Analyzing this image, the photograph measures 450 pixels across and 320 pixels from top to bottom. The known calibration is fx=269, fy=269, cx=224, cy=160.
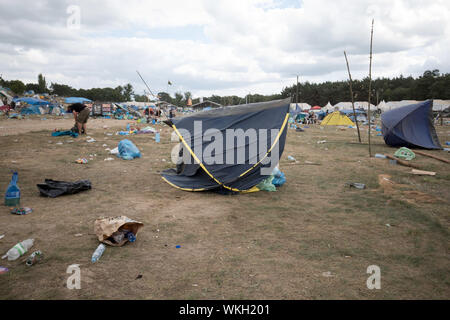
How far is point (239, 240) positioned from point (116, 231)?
1.57m

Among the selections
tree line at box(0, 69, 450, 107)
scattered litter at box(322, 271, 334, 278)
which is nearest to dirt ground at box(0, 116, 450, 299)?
scattered litter at box(322, 271, 334, 278)

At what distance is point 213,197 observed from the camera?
5.41m

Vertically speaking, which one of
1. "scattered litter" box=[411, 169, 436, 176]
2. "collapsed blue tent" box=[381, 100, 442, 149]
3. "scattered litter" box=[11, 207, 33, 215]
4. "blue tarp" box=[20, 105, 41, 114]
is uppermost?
"blue tarp" box=[20, 105, 41, 114]

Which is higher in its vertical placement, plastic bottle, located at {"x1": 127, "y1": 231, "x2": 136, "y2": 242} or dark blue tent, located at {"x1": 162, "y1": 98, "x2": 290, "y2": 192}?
dark blue tent, located at {"x1": 162, "y1": 98, "x2": 290, "y2": 192}

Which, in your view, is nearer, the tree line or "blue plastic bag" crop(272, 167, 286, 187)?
"blue plastic bag" crop(272, 167, 286, 187)

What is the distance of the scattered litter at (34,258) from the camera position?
2.80 m

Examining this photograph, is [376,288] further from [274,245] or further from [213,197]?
[213,197]

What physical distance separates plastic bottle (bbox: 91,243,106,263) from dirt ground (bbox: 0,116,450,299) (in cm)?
7

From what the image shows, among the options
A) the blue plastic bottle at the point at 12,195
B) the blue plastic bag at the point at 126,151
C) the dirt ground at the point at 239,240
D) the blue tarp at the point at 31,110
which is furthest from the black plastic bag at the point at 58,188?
the blue tarp at the point at 31,110

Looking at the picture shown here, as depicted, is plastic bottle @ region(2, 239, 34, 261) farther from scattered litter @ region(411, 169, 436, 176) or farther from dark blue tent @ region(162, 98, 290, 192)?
scattered litter @ region(411, 169, 436, 176)

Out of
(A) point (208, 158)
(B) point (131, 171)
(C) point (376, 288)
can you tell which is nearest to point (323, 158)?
(A) point (208, 158)

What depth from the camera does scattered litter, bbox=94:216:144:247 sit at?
330 cm

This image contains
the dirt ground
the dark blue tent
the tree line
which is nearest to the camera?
the dirt ground

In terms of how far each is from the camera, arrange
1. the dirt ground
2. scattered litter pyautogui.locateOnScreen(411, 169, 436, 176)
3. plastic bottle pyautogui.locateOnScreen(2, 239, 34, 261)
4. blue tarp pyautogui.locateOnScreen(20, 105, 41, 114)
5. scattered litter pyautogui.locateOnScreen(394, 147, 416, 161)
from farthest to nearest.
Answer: blue tarp pyautogui.locateOnScreen(20, 105, 41, 114) < scattered litter pyautogui.locateOnScreen(394, 147, 416, 161) < scattered litter pyautogui.locateOnScreen(411, 169, 436, 176) < plastic bottle pyautogui.locateOnScreen(2, 239, 34, 261) < the dirt ground
